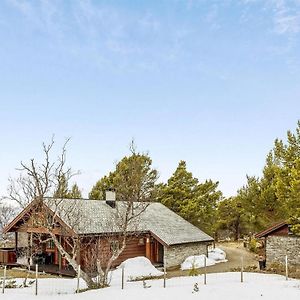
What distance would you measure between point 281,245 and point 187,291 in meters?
13.4

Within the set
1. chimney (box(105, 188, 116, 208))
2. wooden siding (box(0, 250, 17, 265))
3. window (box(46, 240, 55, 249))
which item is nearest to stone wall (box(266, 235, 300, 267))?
chimney (box(105, 188, 116, 208))

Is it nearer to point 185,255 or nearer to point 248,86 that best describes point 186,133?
point 248,86

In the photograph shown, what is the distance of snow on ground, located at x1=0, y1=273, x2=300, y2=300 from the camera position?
14102 millimetres

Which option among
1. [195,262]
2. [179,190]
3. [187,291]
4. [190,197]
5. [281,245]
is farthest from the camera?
[190,197]

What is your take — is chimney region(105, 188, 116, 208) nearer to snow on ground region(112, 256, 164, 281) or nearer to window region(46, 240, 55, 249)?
window region(46, 240, 55, 249)

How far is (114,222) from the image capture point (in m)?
26.3

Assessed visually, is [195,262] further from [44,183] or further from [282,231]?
[44,183]

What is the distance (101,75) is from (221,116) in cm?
772

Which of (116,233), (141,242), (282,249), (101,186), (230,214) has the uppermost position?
(101,186)

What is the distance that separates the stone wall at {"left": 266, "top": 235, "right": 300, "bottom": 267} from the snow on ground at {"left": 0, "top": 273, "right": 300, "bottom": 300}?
859 centimetres

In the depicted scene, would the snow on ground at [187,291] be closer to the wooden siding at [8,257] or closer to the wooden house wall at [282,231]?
the wooden house wall at [282,231]

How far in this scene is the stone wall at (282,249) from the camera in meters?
25.8

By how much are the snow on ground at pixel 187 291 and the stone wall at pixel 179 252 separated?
864cm

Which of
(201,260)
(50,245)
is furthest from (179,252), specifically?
(50,245)
